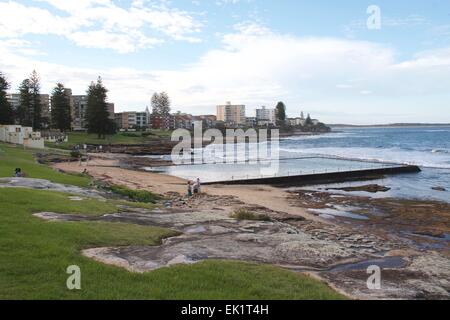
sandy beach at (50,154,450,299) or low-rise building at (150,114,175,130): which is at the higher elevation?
low-rise building at (150,114,175,130)

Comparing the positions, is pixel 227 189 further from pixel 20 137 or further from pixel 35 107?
pixel 35 107

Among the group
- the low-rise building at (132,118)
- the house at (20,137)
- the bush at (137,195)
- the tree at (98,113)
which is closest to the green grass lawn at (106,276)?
the bush at (137,195)

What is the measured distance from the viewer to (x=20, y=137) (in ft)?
182

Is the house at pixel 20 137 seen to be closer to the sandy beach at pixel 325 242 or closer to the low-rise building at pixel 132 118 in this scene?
the sandy beach at pixel 325 242

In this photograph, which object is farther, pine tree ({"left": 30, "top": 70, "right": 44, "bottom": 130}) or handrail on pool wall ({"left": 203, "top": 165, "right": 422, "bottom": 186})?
pine tree ({"left": 30, "top": 70, "right": 44, "bottom": 130})

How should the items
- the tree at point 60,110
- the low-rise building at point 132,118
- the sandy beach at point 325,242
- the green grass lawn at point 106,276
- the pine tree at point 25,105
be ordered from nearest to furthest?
the green grass lawn at point 106,276, the sandy beach at point 325,242, the pine tree at point 25,105, the tree at point 60,110, the low-rise building at point 132,118

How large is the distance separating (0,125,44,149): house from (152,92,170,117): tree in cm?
11551

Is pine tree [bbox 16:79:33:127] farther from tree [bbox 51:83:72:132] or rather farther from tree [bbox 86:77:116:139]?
tree [bbox 86:77:116:139]

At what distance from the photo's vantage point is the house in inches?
2146

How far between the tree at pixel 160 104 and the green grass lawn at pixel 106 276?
538 feet

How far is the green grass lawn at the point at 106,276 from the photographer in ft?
26.0

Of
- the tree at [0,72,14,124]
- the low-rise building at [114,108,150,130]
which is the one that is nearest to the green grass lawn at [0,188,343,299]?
the tree at [0,72,14,124]
